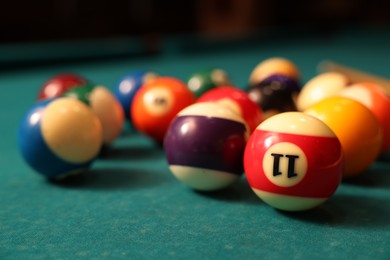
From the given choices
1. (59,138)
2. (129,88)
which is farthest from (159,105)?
(59,138)

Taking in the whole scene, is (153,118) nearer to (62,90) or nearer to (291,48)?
(62,90)

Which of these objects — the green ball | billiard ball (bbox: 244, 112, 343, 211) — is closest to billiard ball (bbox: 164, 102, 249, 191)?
billiard ball (bbox: 244, 112, 343, 211)

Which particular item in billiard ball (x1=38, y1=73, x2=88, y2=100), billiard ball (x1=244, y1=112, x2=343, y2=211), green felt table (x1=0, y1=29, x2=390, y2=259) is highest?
billiard ball (x1=38, y1=73, x2=88, y2=100)

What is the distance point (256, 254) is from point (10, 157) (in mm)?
1667

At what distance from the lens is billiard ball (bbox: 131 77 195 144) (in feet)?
9.05

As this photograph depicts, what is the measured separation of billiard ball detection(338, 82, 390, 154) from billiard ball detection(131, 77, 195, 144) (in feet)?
2.89

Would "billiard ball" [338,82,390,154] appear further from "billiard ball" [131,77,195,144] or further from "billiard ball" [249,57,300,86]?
"billiard ball" [249,57,300,86]

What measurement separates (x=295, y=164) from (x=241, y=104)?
2.58ft

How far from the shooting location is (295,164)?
5.89 ft

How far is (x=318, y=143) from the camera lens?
1.82 m

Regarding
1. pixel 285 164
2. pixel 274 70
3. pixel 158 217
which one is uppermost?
pixel 274 70

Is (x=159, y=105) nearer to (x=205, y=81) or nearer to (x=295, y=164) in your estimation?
(x=205, y=81)

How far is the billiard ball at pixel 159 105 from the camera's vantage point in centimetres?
276

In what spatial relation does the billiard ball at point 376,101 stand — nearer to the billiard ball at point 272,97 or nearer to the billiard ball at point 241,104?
the billiard ball at point 272,97
